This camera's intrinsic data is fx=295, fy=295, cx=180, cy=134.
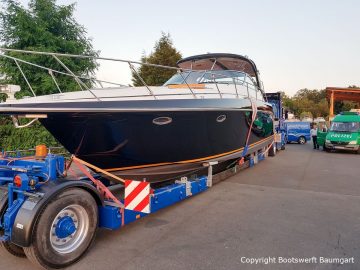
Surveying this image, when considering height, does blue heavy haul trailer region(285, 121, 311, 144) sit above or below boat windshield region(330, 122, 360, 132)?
below

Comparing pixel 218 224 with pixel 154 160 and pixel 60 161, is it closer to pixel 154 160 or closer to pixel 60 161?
pixel 154 160

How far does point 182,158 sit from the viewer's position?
181 inches

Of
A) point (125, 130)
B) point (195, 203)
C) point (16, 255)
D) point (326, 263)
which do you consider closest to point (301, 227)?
point (326, 263)

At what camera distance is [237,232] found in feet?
12.3

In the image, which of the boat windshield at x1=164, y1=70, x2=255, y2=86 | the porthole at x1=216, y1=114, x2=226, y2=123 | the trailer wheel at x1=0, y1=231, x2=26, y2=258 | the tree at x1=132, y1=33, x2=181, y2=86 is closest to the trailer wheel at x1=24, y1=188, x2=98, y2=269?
the trailer wheel at x1=0, y1=231, x2=26, y2=258

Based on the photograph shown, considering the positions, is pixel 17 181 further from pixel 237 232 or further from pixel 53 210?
pixel 237 232

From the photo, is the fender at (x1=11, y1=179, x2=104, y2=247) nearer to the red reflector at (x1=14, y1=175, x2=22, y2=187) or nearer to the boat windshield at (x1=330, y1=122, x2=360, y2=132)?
the red reflector at (x1=14, y1=175, x2=22, y2=187)

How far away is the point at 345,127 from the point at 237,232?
1144cm

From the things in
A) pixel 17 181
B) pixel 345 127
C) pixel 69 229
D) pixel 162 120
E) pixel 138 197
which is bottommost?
pixel 69 229

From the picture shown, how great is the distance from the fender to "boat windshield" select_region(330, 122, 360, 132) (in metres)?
12.9

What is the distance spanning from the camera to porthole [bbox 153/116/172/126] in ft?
12.8

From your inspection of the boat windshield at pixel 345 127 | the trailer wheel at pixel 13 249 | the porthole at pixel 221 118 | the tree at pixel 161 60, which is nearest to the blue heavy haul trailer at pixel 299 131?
the boat windshield at pixel 345 127

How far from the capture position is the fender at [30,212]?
2698mm

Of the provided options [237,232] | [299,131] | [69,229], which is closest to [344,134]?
[299,131]
